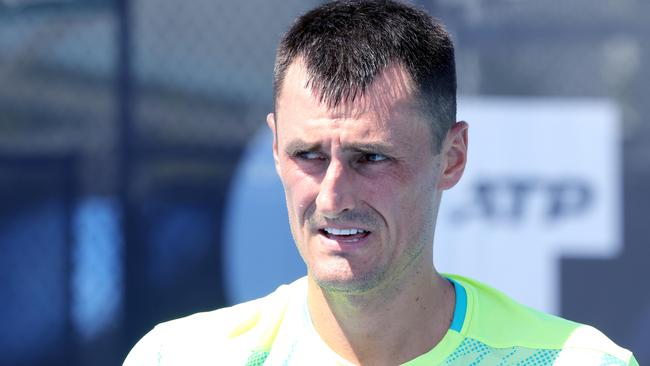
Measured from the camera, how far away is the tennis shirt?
5.90 ft

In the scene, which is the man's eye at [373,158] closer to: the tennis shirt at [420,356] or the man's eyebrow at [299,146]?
the man's eyebrow at [299,146]

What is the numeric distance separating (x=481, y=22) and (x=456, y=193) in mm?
614

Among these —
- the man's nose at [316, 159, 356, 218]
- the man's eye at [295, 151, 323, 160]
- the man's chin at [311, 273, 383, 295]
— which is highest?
the man's eye at [295, 151, 323, 160]

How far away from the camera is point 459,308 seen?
1.88m

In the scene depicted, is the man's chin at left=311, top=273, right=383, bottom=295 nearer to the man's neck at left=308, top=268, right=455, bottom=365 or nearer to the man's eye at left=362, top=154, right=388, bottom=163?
the man's neck at left=308, top=268, right=455, bottom=365

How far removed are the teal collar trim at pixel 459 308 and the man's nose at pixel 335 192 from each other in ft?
1.09

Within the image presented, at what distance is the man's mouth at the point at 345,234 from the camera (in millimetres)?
1706

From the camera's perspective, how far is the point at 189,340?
1887mm

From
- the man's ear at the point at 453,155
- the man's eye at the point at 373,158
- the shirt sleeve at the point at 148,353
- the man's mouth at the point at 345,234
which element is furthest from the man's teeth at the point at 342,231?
the shirt sleeve at the point at 148,353

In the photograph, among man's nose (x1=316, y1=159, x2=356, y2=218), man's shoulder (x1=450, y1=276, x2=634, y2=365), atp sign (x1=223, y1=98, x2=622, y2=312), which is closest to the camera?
man's nose (x1=316, y1=159, x2=356, y2=218)

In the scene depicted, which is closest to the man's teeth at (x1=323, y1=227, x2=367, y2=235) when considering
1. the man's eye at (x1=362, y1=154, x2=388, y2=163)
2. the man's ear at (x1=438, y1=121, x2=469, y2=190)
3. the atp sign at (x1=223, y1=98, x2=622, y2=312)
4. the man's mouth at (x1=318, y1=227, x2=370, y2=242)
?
the man's mouth at (x1=318, y1=227, x2=370, y2=242)

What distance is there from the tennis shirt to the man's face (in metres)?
0.18

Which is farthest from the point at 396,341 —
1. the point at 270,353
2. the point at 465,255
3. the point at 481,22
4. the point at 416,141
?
the point at 481,22

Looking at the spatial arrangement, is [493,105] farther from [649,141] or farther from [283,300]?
[283,300]
